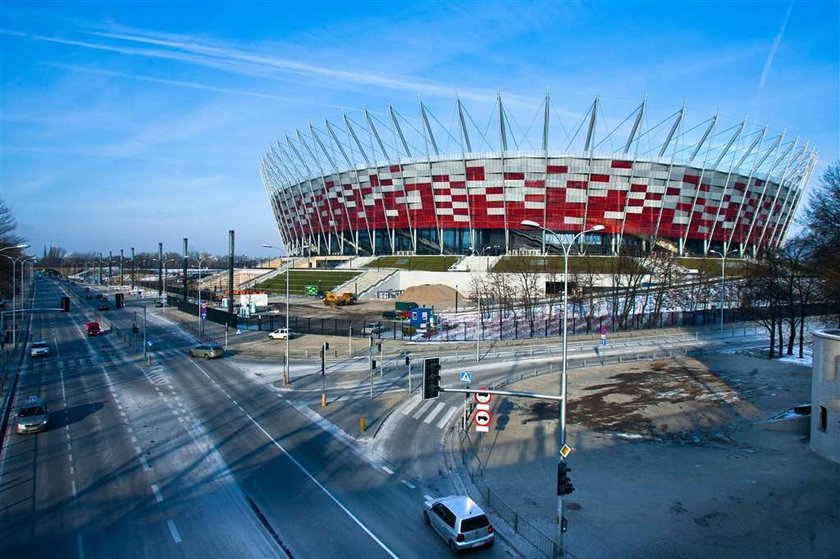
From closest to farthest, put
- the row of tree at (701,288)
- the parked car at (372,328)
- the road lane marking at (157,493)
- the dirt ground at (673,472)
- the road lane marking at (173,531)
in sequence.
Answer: the road lane marking at (173,531), the dirt ground at (673,472), the road lane marking at (157,493), the row of tree at (701,288), the parked car at (372,328)

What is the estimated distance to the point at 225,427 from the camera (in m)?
26.0

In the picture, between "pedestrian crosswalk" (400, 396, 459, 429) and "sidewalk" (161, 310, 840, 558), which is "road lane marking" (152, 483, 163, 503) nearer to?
"sidewalk" (161, 310, 840, 558)

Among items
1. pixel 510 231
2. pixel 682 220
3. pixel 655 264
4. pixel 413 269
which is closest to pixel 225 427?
pixel 655 264

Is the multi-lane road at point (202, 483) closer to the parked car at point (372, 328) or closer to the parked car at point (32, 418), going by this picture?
the parked car at point (32, 418)

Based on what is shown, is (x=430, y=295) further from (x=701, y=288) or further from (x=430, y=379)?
(x=430, y=379)

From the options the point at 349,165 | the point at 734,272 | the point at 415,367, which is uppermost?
the point at 349,165

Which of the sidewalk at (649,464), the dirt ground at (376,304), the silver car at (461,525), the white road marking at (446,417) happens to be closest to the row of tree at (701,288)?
the dirt ground at (376,304)

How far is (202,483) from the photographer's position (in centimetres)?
1920

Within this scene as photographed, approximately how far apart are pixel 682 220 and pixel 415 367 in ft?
262

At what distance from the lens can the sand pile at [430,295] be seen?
82.2m

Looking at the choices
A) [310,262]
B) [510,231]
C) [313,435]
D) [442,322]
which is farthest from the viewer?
[310,262]

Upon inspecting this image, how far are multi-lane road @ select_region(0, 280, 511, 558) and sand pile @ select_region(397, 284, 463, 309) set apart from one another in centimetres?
4987

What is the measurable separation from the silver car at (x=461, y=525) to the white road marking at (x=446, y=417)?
37.0 ft

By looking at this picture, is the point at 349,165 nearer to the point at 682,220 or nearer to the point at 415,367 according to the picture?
the point at 682,220
